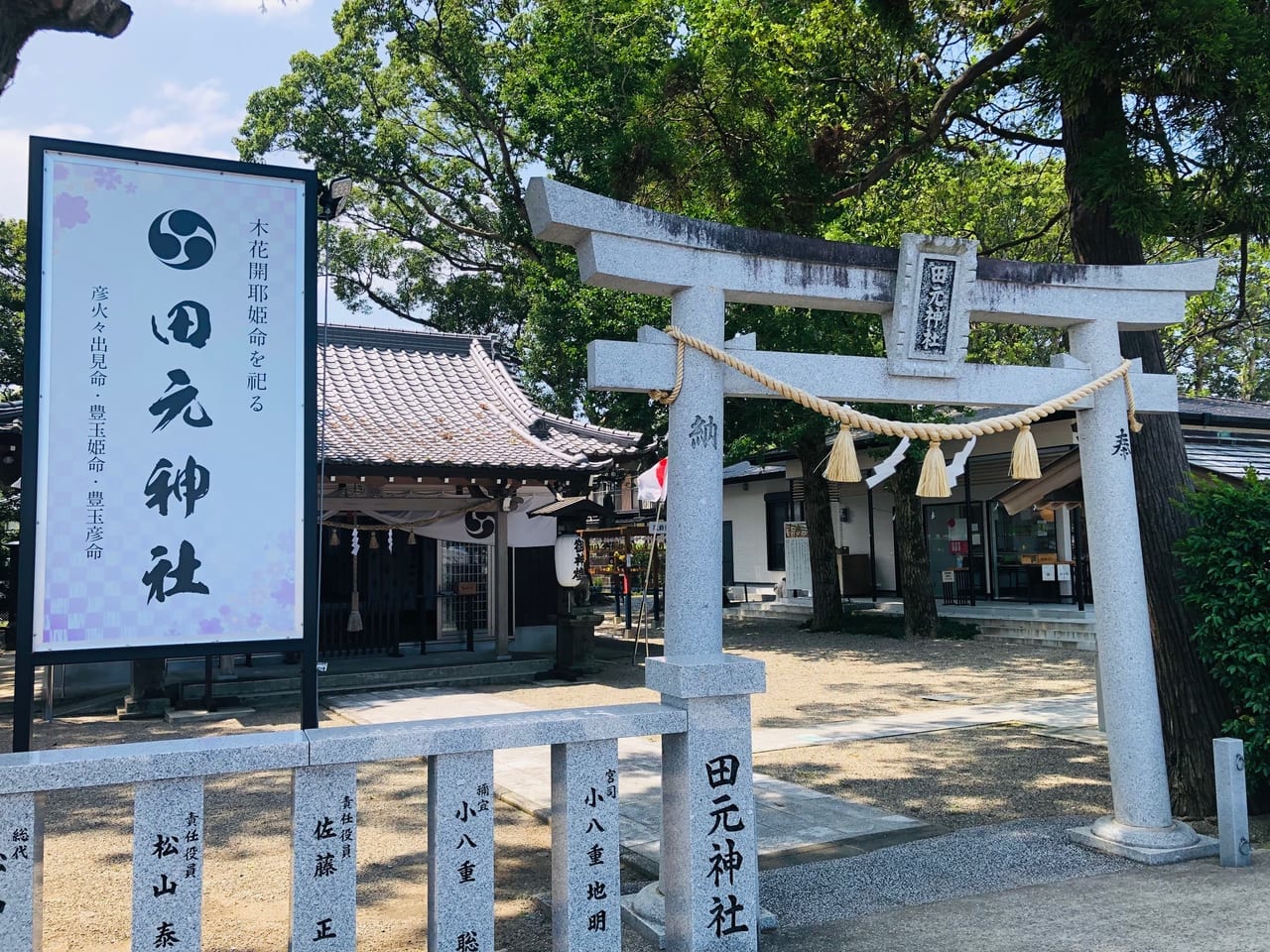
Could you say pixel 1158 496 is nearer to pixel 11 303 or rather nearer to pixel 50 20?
pixel 50 20

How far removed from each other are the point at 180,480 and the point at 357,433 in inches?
408

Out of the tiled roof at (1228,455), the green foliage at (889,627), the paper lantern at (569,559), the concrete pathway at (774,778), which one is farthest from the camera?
the green foliage at (889,627)

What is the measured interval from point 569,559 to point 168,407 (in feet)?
34.4

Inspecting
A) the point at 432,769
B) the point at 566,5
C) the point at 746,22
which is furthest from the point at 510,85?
the point at 432,769

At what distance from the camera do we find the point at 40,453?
12.2 feet

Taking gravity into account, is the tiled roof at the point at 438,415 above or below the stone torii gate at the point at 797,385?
above

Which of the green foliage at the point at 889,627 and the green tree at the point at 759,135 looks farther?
the green foliage at the point at 889,627

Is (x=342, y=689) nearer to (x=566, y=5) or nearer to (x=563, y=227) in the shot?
(x=563, y=227)

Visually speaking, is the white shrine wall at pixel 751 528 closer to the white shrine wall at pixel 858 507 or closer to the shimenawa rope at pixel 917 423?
the white shrine wall at pixel 858 507

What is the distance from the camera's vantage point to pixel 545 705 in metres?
12.0

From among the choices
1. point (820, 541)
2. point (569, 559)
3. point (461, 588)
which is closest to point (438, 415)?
point (461, 588)

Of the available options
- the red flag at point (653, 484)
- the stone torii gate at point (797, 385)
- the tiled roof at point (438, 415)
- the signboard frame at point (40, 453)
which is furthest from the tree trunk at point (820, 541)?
the signboard frame at point (40, 453)

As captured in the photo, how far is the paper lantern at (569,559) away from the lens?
14.3 meters

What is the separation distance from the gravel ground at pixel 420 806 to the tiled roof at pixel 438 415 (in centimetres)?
355
